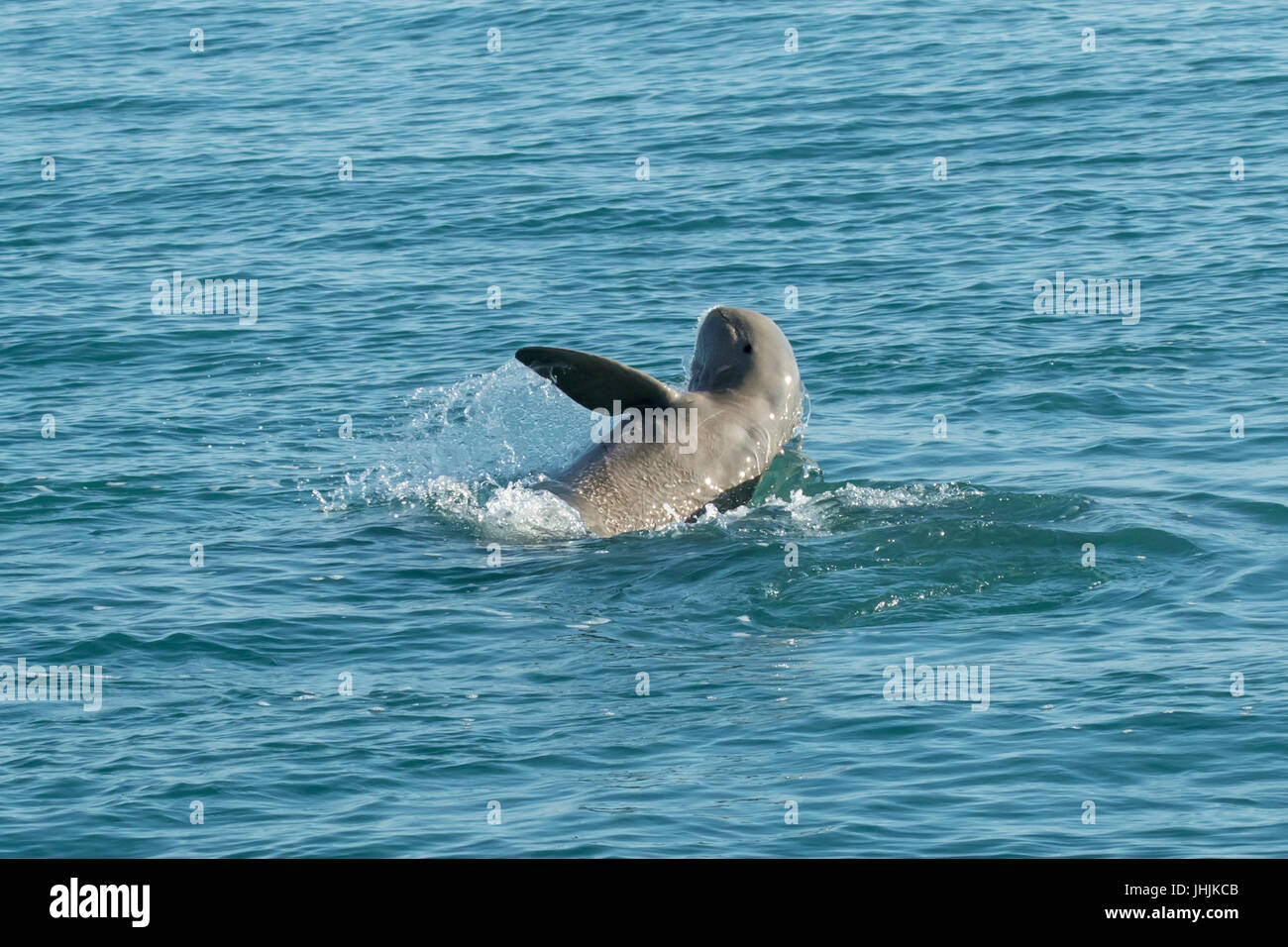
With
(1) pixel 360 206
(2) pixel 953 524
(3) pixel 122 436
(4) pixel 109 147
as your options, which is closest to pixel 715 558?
(2) pixel 953 524

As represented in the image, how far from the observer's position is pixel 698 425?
1812 cm

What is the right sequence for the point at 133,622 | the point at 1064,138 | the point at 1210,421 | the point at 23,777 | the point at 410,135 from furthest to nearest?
the point at 410,135
the point at 1064,138
the point at 1210,421
the point at 133,622
the point at 23,777

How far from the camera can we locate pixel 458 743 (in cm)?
1275

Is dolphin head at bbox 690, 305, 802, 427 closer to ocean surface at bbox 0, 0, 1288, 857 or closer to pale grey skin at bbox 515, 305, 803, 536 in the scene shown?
pale grey skin at bbox 515, 305, 803, 536

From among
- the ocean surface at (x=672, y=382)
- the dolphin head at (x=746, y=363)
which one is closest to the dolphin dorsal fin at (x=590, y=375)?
the ocean surface at (x=672, y=382)

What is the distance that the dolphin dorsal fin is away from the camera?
1661 centimetres

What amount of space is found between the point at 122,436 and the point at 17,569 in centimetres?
478

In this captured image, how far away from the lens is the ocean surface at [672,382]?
1215 centimetres

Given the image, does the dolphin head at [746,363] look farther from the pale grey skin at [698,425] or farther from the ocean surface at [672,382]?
the ocean surface at [672,382]

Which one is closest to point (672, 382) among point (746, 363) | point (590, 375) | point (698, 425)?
point (746, 363)

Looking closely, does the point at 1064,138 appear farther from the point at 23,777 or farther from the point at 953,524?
the point at 23,777

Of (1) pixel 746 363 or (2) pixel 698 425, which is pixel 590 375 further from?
(1) pixel 746 363

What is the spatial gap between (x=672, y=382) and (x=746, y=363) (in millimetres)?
3127

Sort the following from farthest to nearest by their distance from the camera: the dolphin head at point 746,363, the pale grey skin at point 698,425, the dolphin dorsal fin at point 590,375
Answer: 1. the dolphin head at point 746,363
2. the pale grey skin at point 698,425
3. the dolphin dorsal fin at point 590,375
